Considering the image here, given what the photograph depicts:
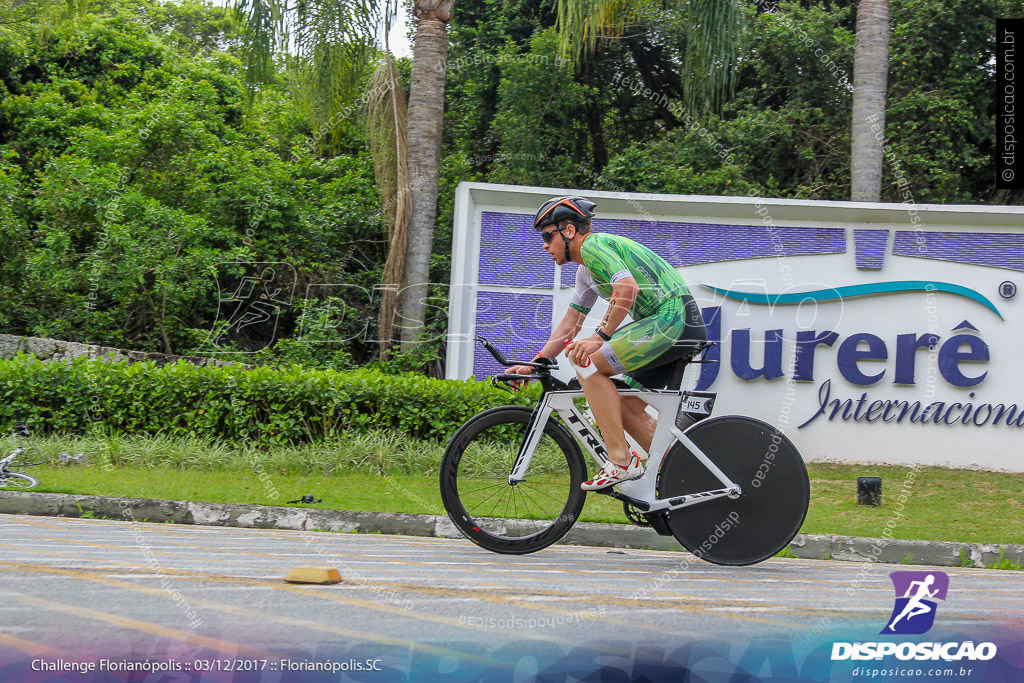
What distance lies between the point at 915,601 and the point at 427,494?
4479 mm

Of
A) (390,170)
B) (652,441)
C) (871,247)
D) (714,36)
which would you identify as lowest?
(652,441)

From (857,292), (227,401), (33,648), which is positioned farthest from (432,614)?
(857,292)

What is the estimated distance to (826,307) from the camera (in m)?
11.2

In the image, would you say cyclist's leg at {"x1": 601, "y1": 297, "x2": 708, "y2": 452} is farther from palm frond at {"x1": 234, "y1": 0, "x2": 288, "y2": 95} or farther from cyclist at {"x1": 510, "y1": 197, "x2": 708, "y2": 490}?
palm frond at {"x1": 234, "y1": 0, "x2": 288, "y2": 95}

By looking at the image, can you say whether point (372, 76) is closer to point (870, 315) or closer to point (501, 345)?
point (501, 345)

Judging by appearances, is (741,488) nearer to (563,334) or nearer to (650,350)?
(650,350)

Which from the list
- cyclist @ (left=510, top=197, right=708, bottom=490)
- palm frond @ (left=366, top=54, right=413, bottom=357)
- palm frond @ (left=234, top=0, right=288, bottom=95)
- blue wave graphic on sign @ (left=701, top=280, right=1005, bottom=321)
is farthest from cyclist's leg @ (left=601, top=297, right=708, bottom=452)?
palm frond @ (left=234, top=0, right=288, bottom=95)

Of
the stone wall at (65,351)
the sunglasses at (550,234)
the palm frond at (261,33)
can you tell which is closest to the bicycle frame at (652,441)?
the sunglasses at (550,234)

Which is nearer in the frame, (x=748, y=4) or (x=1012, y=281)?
(x=1012, y=281)

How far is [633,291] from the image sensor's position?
186 inches

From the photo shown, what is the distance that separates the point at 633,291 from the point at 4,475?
17.5 feet

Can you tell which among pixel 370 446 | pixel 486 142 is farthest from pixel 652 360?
pixel 486 142

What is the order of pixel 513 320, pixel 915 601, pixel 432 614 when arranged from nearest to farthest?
1. pixel 432 614
2. pixel 915 601
3. pixel 513 320

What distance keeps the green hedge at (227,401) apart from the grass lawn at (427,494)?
897 mm
